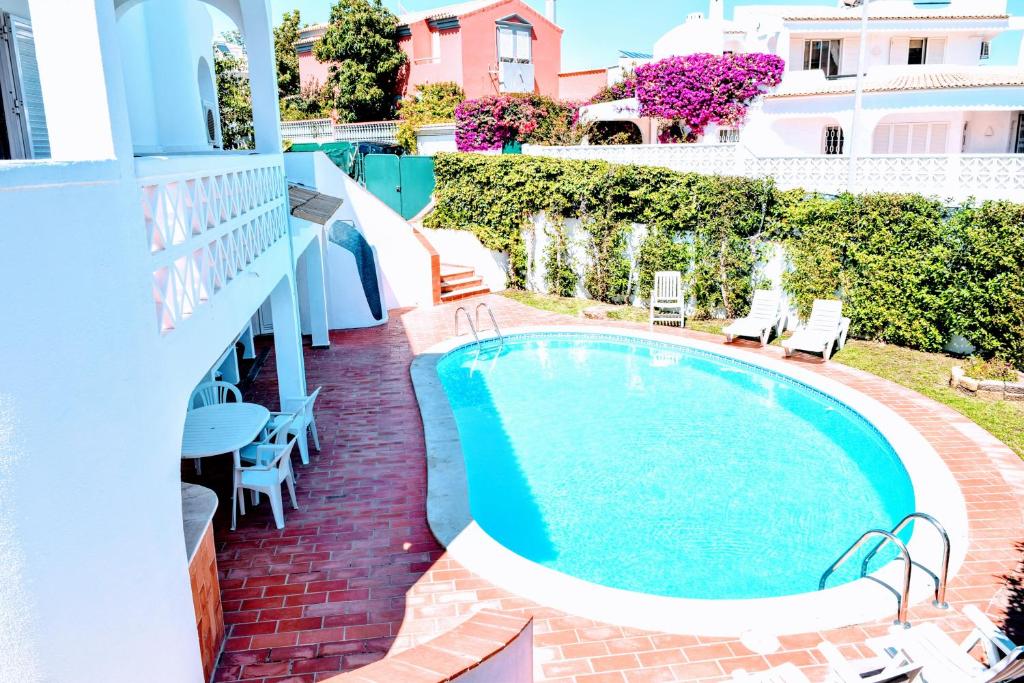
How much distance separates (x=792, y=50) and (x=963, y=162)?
16864 millimetres

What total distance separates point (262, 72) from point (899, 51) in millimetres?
28272

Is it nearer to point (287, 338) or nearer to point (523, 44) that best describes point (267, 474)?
point (287, 338)

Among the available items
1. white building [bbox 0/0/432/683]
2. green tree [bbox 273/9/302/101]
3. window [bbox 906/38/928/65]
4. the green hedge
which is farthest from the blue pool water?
green tree [bbox 273/9/302/101]

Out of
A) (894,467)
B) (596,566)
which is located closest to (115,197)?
(596,566)

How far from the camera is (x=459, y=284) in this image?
821 inches

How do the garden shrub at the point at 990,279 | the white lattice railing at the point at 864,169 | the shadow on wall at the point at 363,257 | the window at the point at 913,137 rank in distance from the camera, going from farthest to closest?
1. the window at the point at 913,137
2. the shadow on wall at the point at 363,257
3. the white lattice railing at the point at 864,169
4. the garden shrub at the point at 990,279

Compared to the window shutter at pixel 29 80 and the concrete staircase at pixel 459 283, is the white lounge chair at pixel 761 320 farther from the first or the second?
the window shutter at pixel 29 80

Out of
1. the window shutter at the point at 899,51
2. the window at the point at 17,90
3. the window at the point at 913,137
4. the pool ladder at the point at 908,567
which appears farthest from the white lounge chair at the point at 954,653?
the window shutter at the point at 899,51

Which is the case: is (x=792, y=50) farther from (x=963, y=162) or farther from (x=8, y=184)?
(x=8, y=184)

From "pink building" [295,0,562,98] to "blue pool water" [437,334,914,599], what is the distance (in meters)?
23.3

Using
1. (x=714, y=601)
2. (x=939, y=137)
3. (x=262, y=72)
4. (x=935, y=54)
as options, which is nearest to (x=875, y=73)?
(x=939, y=137)

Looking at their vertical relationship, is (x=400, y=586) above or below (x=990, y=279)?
below

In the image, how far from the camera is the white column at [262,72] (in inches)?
351

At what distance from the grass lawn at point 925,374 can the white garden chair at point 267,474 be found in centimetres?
950
